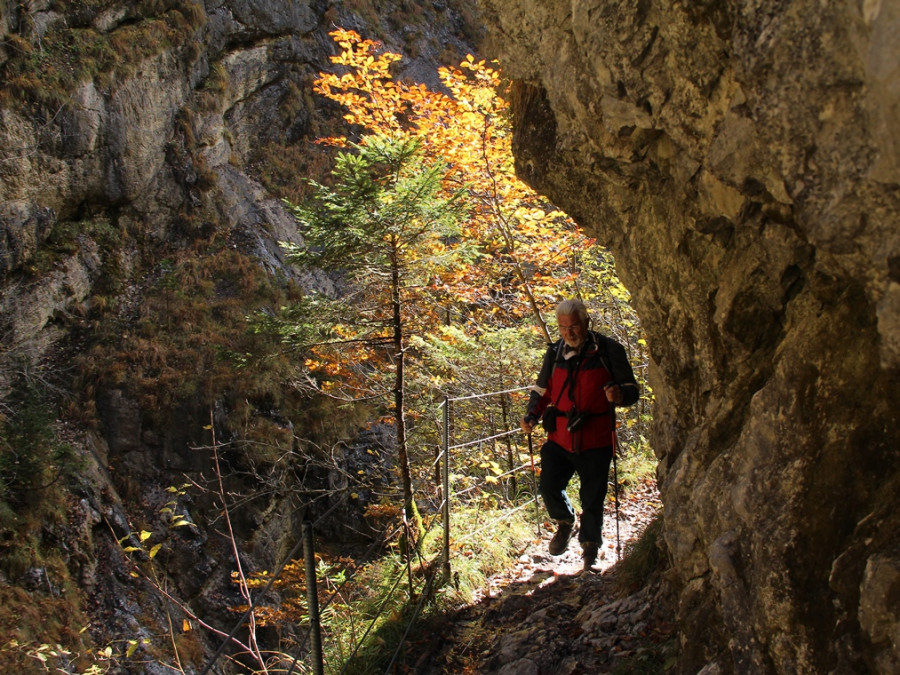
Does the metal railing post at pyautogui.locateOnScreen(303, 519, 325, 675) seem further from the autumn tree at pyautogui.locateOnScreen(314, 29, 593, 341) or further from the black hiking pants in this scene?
the autumn tree at pyautogui.locateOnScreen(314, 29, 593, 341)

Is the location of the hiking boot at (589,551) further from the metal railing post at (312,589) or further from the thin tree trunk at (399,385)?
the thin tree trunk at (399,385)

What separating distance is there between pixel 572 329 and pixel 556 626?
1982 mm

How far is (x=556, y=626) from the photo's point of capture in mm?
4125

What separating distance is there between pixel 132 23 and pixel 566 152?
52.3 ft

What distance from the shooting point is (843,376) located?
2100 millimetres

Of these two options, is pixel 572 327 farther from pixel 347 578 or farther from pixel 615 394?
pixel 347 578

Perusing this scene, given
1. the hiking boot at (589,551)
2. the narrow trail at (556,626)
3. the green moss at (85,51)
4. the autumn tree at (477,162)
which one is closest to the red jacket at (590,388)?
the hiking boot at (589,551)

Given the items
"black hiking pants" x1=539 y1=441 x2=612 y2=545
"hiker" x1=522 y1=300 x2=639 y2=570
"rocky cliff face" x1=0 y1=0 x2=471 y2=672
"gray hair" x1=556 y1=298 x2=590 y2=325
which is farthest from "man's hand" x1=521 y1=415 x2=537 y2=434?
"rocky cliff face" x1=0 y1=0 x2=471 y2=672

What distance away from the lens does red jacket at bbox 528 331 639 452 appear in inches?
159

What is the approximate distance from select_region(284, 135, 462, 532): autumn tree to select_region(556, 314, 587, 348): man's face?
2.63 metres

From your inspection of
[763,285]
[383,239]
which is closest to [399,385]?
[383,239]

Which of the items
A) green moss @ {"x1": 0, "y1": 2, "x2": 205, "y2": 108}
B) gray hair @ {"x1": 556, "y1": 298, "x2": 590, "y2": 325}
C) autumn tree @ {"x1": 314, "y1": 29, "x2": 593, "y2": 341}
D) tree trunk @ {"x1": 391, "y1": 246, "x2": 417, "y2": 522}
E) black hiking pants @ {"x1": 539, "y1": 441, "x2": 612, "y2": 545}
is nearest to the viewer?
gray hair @ {"x1": 556, "y1": 298, "x2": 590, "y2": 325}

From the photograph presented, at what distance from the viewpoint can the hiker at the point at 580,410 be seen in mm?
4047

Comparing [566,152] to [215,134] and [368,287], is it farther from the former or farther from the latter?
[215,134]
